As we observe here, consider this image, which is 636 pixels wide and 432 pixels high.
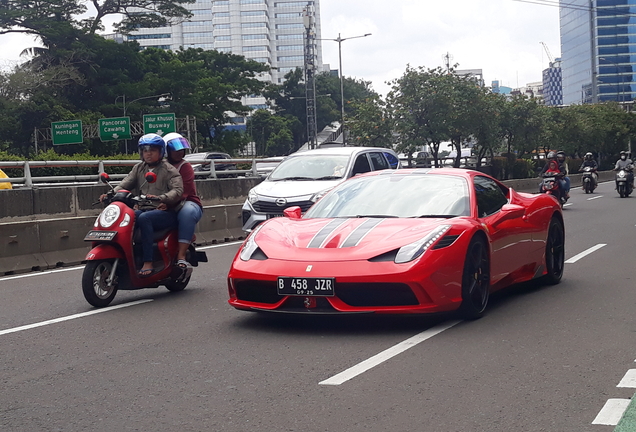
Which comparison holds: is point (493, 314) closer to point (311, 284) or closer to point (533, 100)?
point (311, 284)

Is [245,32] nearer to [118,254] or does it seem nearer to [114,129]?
[114,129]

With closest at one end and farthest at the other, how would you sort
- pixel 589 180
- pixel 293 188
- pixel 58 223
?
pixel 58 223 → pixel 293 188 → pixel 589 180

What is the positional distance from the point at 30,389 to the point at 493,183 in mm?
5107

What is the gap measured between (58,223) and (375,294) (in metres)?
7.92

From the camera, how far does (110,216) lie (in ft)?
28.1

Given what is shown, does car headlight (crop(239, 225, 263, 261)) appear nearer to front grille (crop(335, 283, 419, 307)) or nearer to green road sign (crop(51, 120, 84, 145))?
front grille (crop(335, 283, 419, 307))

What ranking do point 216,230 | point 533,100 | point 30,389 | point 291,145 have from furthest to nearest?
point 291,145 < point 533,100 < point 216,230 < point 30,389

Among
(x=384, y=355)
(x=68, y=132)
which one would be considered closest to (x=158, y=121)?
(x=68, y=132)

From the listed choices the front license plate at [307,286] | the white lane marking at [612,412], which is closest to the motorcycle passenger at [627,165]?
the front license plate at [307,286]

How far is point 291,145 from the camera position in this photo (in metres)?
123

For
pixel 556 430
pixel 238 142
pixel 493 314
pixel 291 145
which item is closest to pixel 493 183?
pixel 493 314

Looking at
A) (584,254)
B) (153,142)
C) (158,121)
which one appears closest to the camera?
(153,142)

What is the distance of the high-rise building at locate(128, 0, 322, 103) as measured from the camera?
18700cm

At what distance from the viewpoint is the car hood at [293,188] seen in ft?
49.3
